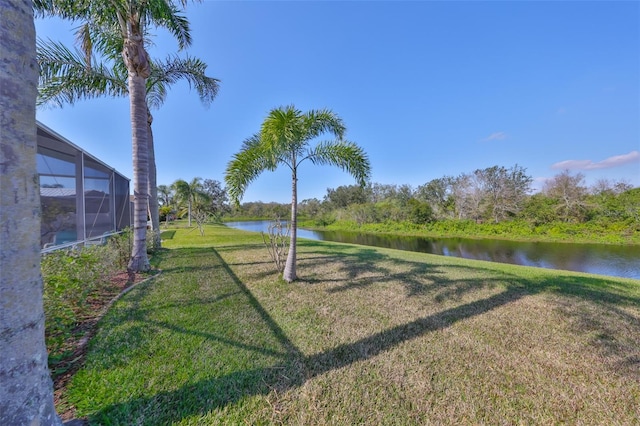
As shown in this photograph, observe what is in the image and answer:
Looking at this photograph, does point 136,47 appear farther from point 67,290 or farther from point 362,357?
point 362,357

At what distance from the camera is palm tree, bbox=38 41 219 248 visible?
5875 mm

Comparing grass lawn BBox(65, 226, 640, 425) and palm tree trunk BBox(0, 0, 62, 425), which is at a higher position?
palm tree trunk BBox(0, 0, 62, 425)

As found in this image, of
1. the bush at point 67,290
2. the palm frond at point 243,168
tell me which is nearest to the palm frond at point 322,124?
the palm frond at point 243,168

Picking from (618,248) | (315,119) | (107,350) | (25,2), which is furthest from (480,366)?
(618,248)

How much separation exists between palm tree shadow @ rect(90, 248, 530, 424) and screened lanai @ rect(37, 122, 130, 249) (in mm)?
4435

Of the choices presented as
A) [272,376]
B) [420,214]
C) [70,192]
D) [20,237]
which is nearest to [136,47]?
[70,192]

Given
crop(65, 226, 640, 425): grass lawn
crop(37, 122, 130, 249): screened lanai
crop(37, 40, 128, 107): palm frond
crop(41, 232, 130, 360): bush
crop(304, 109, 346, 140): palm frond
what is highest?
crop(37, 40, 128, 107): palm frond

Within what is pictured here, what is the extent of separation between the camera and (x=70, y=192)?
571cm

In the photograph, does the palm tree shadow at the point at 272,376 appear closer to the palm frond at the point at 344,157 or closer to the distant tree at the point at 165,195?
the palm frond at the point at 344,157

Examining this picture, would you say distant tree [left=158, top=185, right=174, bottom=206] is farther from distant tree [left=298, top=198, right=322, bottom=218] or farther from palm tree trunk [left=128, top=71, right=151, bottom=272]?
palm tree trunk [left=128, top=71, right=151, bottom=272]

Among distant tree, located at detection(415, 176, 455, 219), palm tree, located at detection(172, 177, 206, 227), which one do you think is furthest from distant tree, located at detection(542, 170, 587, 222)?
palm tree, located at detection(172, 177, 206, 227)

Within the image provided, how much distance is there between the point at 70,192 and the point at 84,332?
15.4 feet

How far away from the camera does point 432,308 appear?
379cm

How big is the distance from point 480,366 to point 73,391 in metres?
3.67
